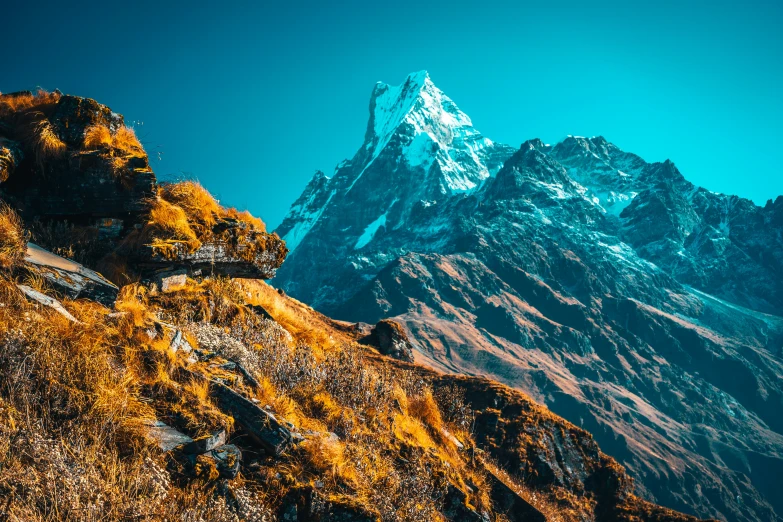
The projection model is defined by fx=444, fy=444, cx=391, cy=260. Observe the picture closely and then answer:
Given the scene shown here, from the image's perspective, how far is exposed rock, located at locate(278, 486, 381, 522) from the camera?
4.93 metres

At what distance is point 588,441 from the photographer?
13227 millimetres

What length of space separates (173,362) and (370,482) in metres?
3.02

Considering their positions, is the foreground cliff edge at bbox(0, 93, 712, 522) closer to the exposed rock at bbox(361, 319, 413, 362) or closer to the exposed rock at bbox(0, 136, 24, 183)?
the exposed rock at bbox(0, 136, 24, 183)

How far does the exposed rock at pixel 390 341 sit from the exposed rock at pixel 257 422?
1280cm

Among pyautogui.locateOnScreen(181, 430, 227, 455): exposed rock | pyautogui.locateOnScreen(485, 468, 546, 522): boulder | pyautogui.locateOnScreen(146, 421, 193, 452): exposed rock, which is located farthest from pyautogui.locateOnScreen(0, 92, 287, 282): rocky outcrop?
pyautogui.locateOnScreen(485, 468, 546, 522): boulder

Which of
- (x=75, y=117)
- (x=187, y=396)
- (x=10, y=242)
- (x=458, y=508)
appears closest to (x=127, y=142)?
(x=75, y=117)

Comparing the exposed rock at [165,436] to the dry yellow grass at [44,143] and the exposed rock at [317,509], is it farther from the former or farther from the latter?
the dry yellow grass at [44,143]

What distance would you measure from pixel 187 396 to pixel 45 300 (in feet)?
7.75

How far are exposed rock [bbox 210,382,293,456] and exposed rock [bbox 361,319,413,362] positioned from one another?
12801 mm

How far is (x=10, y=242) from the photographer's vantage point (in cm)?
696

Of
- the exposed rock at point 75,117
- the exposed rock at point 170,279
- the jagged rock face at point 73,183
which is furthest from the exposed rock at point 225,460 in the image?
the exposed rock at point 75,117

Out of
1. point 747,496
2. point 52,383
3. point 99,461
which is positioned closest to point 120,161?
point 52,383

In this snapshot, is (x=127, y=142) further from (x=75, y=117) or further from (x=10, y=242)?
(x=10, y=242)

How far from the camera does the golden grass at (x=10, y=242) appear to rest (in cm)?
638
